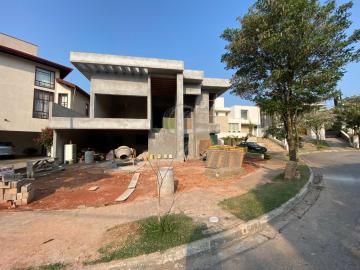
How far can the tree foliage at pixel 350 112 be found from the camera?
96.8 feet

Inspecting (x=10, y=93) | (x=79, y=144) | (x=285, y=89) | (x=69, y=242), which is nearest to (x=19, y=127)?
(x=10, y=93)

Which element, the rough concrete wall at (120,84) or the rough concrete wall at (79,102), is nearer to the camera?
the rough concrete wall at (120,84)

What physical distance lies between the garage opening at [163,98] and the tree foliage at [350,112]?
25.2m

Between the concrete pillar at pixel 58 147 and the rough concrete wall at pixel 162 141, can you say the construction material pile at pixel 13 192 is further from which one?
the rough concrete wall at pixel 162 141

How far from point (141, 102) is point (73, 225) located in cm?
1987

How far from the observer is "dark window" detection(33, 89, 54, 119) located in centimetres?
2306

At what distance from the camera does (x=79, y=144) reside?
20547 millimetres

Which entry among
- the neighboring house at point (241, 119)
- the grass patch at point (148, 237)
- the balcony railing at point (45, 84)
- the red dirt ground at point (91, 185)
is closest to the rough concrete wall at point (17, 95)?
the balcony railing at point (45, 84)

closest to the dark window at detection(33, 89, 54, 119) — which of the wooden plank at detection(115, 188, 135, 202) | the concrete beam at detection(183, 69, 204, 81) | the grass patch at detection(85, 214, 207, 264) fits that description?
the concrete beam at detection(183, 69, 204, 81)

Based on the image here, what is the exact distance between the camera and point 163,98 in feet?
80.6

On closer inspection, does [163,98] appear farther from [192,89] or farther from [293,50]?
[293,50]

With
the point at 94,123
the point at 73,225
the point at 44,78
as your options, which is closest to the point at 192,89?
the point at 94,123

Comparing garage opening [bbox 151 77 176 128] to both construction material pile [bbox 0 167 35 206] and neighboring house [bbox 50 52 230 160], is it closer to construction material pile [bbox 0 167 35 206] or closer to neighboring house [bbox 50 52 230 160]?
neighboring house [bbox 50 52 230 160]

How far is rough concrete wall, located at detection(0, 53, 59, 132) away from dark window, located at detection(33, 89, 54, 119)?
43cm
